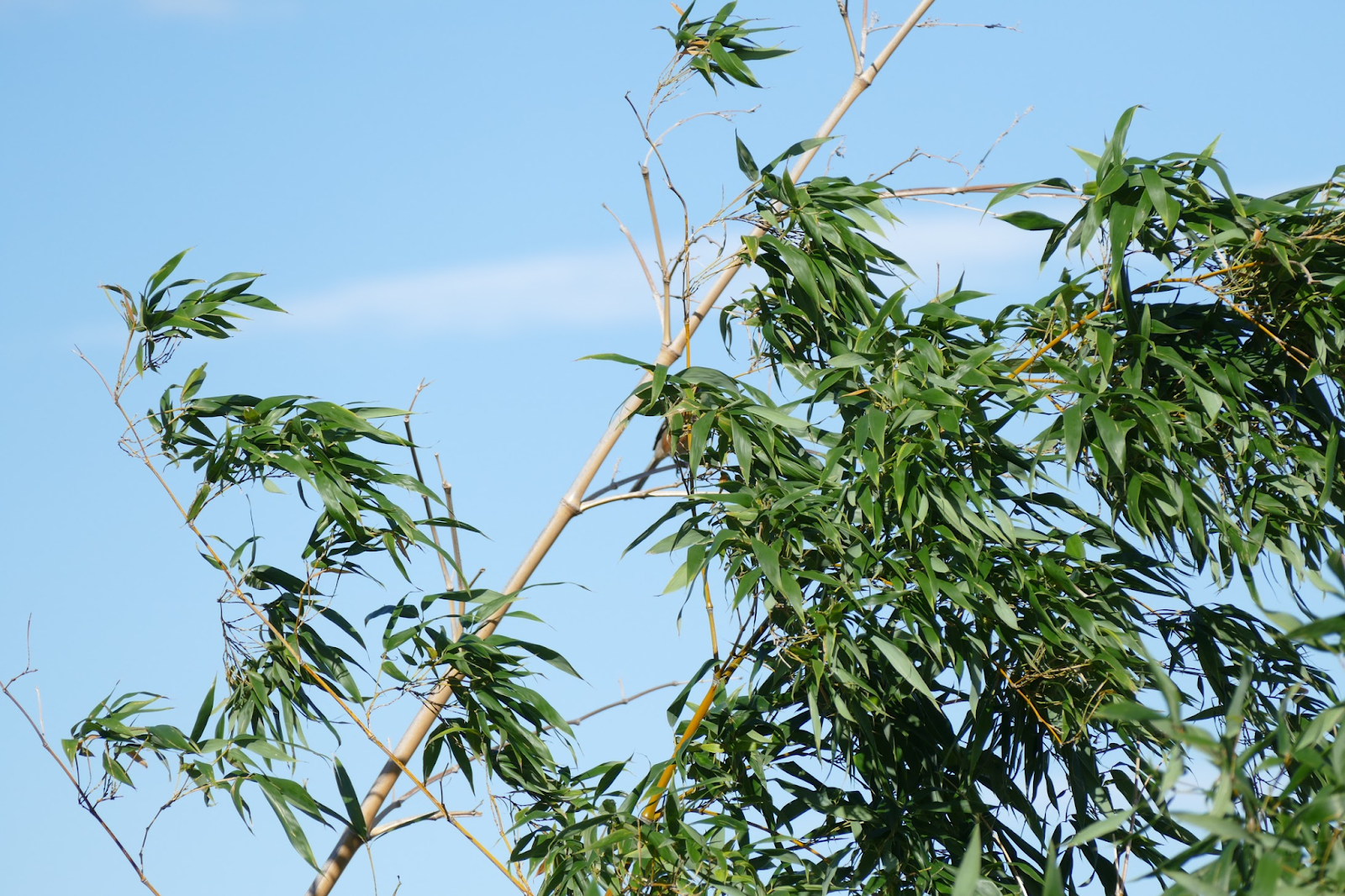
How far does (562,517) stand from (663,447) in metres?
0.34

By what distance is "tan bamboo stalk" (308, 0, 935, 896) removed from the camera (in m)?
2.91

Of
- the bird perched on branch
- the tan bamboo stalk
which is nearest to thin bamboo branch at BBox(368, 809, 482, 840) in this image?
the tan bamboo stalk

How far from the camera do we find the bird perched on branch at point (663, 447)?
9.03 ft

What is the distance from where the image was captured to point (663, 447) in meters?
3.01

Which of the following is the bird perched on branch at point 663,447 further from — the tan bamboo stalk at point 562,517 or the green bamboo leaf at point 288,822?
the green bamboo leaf at point 288,822

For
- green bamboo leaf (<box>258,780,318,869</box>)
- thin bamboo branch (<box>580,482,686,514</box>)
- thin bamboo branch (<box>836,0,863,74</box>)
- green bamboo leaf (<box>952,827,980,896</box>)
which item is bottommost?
green bamboo leaf (<box>952,827,980,896</box>)

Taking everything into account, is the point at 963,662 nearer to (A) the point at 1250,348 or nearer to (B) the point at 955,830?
(B) the point at 955,830

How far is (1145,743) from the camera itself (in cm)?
250

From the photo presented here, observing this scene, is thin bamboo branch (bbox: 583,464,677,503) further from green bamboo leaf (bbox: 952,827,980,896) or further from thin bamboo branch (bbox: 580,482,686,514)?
green bamboo leaf (bbox: 952,827,980,896)

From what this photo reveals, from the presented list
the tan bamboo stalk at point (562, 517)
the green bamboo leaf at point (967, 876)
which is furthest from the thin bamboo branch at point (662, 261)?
the green bamboo leaf at point (967, 876)

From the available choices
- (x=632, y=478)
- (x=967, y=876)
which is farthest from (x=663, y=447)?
(x=967, y=876)

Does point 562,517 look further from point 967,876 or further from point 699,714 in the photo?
point 967,876

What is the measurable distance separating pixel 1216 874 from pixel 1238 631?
4.77 ft

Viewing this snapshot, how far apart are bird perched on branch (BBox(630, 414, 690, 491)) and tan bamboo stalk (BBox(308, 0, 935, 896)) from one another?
9cm
